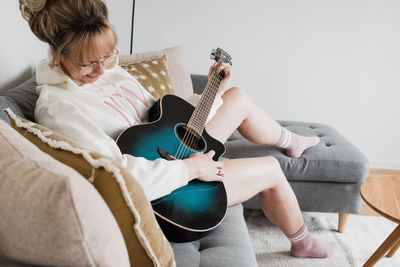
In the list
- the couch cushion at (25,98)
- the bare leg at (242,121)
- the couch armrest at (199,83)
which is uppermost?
the couch cushion at (25,98)

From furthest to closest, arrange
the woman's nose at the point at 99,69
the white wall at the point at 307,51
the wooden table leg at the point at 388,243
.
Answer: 1. the white wall at the point at 307,51
2. the wooden table leg at the point at 388,243
3. the woman's nose at the point at 99,69

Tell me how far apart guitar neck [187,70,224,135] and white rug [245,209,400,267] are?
717 millimetres

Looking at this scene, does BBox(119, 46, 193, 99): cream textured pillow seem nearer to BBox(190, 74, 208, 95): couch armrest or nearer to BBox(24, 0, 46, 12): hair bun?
BBox(190, 74, 208, 95): couch armrest

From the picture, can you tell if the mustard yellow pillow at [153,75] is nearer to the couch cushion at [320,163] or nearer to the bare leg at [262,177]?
the bare leg at [262,177]

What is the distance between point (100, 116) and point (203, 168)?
36cm

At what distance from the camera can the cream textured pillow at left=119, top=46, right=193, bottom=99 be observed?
2.11 meters

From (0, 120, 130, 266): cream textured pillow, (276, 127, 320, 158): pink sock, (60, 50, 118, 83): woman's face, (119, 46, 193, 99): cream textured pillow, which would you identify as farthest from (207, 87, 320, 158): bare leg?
(0, 120, 130, 266): cream textured pillow

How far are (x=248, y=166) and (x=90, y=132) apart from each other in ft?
2.02

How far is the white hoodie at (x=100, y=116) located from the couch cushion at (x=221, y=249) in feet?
0.64

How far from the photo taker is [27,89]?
135 centimetres

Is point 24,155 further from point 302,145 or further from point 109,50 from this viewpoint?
point 302,145

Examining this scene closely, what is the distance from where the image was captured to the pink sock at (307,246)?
1.68m

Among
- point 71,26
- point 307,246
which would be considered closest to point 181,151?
point 71,26

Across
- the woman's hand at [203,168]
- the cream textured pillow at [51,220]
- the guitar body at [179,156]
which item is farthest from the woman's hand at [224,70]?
the cream textured pillow at [51,220]
